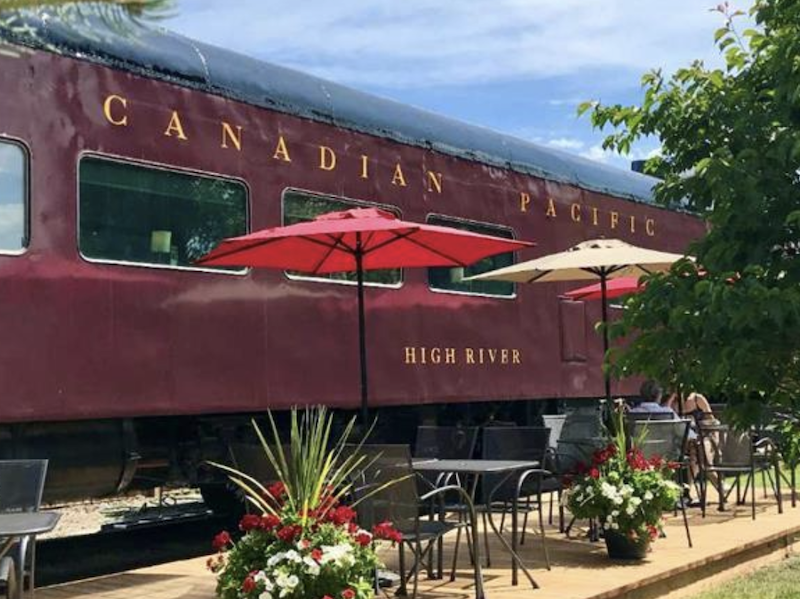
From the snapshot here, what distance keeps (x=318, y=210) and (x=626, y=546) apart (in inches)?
112

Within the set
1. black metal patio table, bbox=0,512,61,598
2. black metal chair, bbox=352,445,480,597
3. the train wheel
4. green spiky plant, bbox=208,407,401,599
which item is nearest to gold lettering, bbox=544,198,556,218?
the train wheel

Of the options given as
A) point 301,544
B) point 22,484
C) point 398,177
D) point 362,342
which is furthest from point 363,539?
point 398,177

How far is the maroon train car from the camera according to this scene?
586cm

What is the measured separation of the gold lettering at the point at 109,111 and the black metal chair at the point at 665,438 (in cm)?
332

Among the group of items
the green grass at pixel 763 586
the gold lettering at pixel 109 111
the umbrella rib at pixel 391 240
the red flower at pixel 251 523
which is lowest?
the green grass at pixel 763 586

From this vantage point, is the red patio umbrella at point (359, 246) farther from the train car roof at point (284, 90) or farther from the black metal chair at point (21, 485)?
the black metal chair at point (21, 485)

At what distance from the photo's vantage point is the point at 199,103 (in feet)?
22.2

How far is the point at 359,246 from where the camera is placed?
632cm

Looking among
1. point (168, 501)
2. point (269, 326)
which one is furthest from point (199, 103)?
point (168, 501)

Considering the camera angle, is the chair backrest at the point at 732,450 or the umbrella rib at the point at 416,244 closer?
the umbrella rib at the point at 416,244

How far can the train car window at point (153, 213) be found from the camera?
615 cm

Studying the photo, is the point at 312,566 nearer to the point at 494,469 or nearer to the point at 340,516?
the point at 340,516

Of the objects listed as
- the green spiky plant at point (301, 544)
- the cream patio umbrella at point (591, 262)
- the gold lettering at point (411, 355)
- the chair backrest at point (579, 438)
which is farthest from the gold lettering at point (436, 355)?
the green spiky plant at point (301, 544)

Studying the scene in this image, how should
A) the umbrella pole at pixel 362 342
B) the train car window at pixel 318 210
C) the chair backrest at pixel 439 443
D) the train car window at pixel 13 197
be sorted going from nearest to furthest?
1. the train car window at pixel 13 197
2. the umbrella pole at pixel 362 342
3. the chair backrest at pixel 439 443
4. the train car window at pixel 318 210
